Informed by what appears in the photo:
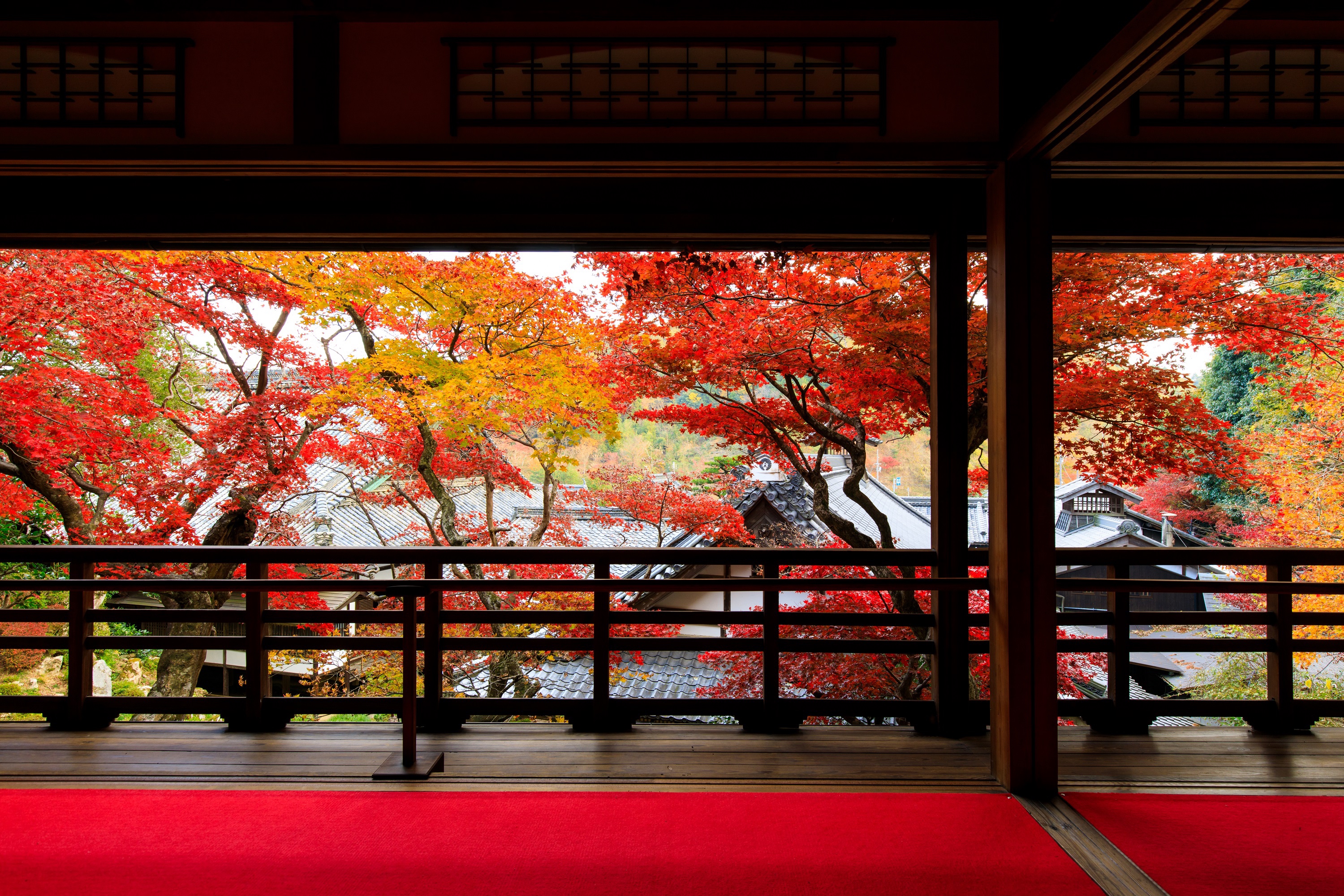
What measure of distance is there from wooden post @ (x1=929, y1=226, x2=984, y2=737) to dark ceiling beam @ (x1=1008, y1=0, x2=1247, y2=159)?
0.64m

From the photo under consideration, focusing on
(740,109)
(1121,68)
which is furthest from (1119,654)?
(740,109)

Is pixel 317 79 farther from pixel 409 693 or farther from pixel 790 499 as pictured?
pixel 790 499

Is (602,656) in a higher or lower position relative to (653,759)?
higher

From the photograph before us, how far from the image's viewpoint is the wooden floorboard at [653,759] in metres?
2.42

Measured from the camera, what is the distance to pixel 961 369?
9.24 ft

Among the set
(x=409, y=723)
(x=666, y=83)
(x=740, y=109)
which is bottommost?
(x=409, y=723)

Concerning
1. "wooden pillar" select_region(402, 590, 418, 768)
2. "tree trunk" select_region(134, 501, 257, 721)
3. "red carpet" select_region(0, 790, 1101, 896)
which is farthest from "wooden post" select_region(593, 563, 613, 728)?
"tree trunk" select_region(134, 501, 257, 721)

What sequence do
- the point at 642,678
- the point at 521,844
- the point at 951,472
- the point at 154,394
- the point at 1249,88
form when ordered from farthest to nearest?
the point at 642,678 < the point at 154,394 < the point at 951,472 < the point at 1249,88 < the point at 521,844

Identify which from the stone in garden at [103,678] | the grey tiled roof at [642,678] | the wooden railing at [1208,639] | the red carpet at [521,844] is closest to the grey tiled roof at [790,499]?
the grey tiled roof at [642,678]

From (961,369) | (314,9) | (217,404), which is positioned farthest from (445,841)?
(217,404)

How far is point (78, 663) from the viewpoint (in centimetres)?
294

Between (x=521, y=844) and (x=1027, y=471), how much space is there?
2274 mm

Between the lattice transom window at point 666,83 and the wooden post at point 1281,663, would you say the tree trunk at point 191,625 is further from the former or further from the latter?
the wooden post at point 1281,663

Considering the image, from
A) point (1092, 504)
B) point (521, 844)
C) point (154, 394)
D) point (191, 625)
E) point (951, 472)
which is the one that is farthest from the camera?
point (1092, 504)
